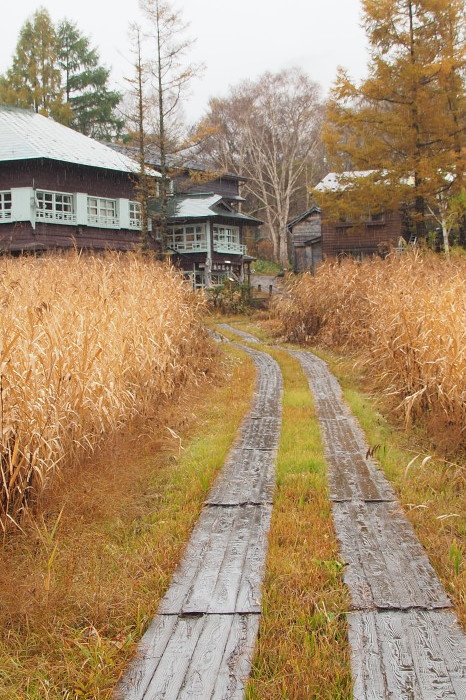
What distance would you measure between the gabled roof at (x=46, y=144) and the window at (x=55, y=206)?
1405 millimetres

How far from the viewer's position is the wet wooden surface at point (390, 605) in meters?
2.39

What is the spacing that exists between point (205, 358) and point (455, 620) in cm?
635

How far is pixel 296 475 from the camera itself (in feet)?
15.1

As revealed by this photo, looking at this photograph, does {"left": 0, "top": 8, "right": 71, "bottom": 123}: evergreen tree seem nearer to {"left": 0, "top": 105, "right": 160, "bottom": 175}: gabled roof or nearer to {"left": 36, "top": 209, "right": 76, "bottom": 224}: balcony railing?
{"left": 0, "top": 105, "right": 160, "bottom": 175}: gabled roof

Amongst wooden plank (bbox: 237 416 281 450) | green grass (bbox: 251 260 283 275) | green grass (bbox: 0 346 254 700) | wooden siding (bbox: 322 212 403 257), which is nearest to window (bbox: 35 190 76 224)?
wooden siding (bbox: 322 212 403 257)

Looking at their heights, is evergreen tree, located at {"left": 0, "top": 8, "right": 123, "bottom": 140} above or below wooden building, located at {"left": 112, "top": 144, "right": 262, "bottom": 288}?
above

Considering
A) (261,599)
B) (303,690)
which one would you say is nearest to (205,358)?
(261,599)

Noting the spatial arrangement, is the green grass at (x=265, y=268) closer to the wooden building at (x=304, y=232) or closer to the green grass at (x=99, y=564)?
the wooden building at (x=304, y=232)

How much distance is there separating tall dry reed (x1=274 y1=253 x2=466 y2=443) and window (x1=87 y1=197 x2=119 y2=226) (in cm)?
1232

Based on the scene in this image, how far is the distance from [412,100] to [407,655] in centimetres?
1939

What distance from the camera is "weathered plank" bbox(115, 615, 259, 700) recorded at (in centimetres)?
234

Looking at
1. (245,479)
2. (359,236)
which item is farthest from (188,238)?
(245,479)

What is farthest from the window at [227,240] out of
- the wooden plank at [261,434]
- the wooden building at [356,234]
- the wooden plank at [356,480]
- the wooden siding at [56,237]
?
the wooden plank at [356,480]

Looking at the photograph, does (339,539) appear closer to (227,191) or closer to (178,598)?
(178,598)
